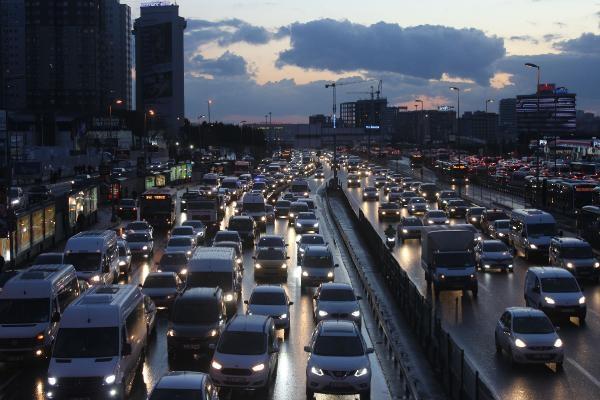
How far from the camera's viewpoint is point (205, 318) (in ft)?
65.4

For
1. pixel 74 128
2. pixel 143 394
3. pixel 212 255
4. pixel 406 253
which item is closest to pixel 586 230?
pixel 406 253

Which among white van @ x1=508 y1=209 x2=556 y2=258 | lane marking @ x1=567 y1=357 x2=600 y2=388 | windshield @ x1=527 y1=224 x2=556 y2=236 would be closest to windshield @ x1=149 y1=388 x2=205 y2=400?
lane marking @ x1=567 y1=357 x2=600 y2=388

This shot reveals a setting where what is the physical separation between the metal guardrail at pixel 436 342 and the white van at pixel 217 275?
216 inches

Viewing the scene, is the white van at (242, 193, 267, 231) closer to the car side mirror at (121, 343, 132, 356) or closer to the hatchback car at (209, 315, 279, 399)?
the hatchback car at (209, 315, 279, 399)

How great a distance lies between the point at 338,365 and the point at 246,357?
74.7 inches

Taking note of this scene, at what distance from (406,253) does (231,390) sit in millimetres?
26222

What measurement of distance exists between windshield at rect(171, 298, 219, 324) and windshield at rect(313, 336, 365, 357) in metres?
3.73

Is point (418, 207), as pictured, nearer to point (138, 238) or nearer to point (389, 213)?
point (389, 213)

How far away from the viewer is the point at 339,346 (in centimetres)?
1703

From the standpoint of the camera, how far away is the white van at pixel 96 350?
50.6 feet

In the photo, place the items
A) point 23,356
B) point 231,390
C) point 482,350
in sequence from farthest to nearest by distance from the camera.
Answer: point 482,350, point 23,356, point 231,390

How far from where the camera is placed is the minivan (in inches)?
934

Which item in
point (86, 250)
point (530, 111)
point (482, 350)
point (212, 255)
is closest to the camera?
point (482, 350)

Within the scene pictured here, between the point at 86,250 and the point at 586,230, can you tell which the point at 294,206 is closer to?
the point at 586,230
